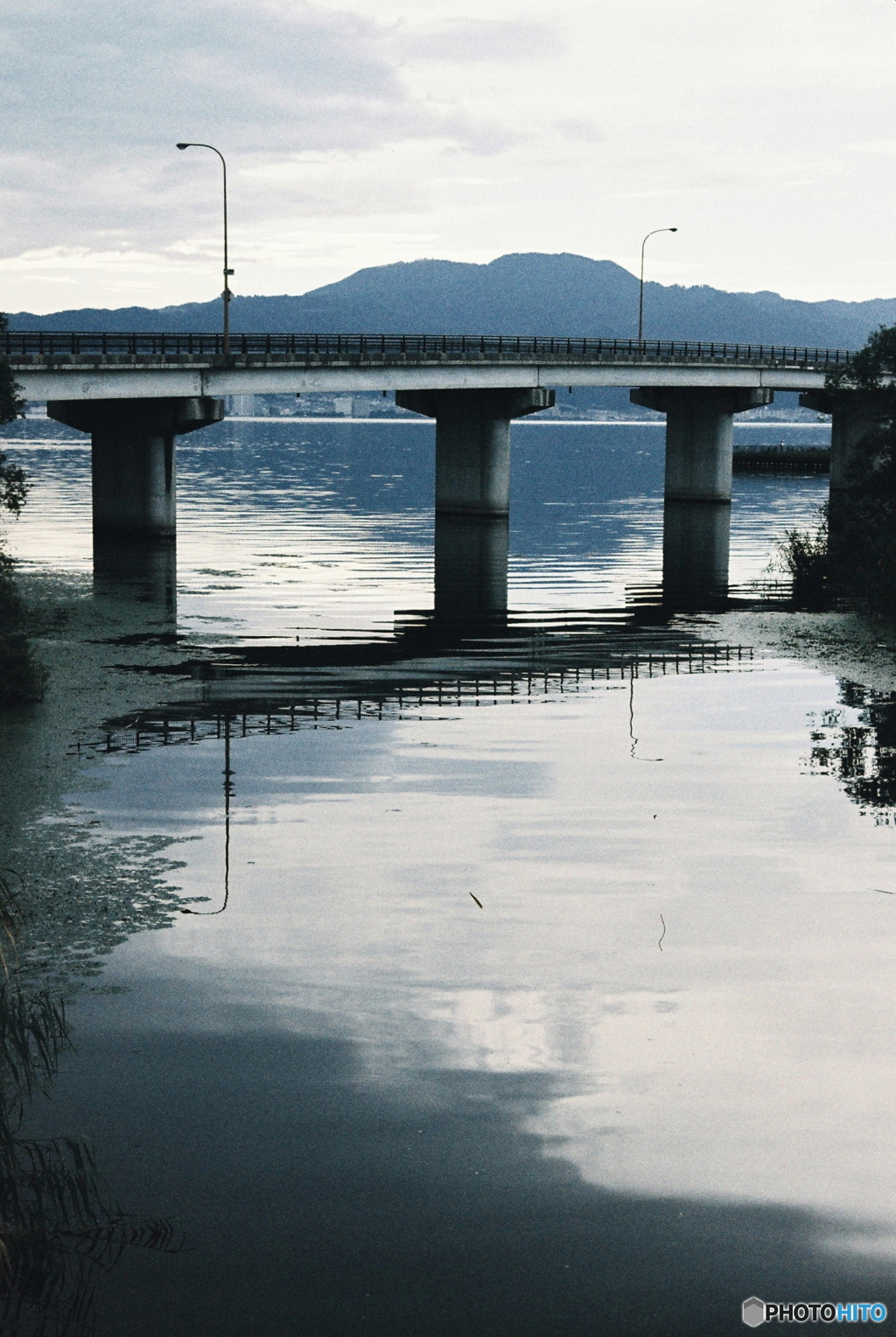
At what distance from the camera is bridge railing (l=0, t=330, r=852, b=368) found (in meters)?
56.9

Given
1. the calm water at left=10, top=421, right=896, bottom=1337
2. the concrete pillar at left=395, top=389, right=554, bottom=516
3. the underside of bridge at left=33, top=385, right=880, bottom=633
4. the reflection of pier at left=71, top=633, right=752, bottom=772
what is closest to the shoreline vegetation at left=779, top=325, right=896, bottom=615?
the underside of bridge at left=33, top=385, right=880, bottom=633

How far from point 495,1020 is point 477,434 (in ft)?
224

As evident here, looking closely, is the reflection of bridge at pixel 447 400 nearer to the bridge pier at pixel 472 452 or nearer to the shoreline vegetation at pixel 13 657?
the bridge pier at pixel 472 452

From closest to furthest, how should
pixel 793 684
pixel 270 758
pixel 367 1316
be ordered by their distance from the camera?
pixel 367 1316
pixel 270 758
pixel 793 684

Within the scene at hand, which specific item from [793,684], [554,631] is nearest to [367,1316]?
[793,684]

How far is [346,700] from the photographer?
30.5 m

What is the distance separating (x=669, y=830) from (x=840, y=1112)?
28.0 feet

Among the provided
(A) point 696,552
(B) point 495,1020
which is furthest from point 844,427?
(B) point 495,1020

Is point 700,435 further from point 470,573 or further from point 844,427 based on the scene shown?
point 470,573

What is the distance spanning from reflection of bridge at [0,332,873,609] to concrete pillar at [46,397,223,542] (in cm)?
7

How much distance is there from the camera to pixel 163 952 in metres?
15.2

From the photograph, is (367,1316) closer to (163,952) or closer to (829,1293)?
(829,1293)

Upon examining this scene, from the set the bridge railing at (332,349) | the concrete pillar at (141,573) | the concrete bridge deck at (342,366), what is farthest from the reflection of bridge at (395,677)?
the bridge railing at (332,349)

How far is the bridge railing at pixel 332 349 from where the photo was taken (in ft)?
187
